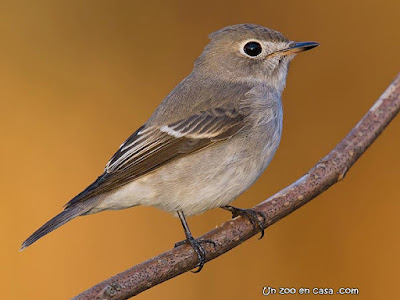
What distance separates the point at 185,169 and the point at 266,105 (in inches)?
28.0

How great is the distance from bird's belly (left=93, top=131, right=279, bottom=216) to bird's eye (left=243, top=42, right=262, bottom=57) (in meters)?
0.77

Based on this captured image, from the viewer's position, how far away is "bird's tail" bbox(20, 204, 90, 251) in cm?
317

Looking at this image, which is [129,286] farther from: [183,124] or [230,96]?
[230,96]

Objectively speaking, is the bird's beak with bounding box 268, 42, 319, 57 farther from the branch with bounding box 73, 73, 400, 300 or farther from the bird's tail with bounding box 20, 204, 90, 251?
the bird's tail with bounding box 20, 204, 90, 251

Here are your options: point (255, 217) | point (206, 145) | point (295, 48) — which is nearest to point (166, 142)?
point (206, 145)

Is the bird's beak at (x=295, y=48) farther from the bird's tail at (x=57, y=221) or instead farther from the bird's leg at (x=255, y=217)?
the bird's tail at (x=57, y=221)

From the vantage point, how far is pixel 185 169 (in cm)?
355

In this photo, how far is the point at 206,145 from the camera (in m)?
3.62

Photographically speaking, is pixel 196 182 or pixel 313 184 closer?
pixel 313 184

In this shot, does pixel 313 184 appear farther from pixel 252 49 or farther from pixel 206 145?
pixel 252 49

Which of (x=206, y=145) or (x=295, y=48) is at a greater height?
(x=295, y=48)

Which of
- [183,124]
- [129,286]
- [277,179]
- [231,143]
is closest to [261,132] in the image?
[231,143]

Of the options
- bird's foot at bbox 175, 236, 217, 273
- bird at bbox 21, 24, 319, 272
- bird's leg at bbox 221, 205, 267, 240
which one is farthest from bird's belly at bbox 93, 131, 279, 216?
bird's foot at bbox 175, 236, 217, 273

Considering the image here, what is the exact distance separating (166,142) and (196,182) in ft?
1.04
